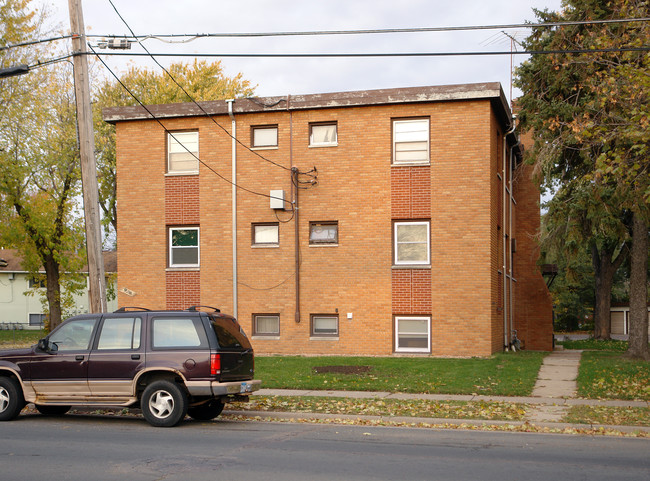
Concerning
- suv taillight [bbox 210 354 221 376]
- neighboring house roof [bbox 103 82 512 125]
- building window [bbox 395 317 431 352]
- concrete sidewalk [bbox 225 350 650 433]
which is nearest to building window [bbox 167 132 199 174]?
neighboring house roof [bbox 103 82 512 125]

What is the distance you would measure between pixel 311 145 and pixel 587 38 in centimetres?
833

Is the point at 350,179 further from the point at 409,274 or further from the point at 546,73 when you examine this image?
the point at 546,73

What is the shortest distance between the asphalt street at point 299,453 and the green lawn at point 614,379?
442 centimetres

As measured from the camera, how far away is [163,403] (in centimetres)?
1133

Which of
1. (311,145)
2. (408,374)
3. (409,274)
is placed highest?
(311,145)

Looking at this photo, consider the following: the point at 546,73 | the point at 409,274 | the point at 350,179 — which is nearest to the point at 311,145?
the point at 350,179

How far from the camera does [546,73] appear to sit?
21625 mm

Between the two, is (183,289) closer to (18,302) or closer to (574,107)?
(574,107)

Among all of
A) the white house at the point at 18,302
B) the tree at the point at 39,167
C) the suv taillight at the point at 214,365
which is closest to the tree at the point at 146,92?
the tree at the point at 39,167

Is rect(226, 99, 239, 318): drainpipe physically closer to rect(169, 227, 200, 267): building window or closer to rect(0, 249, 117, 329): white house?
rect(169, 227, 200, 267): building window

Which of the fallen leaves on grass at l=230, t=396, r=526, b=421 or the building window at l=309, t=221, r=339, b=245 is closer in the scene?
the fallen leaves on grass at l=230, t=396, r=526, b=421

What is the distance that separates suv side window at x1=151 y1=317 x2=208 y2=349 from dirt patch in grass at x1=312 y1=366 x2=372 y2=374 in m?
6.84

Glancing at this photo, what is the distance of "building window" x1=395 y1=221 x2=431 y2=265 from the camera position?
21.9 metres

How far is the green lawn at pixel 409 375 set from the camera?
15.5m
